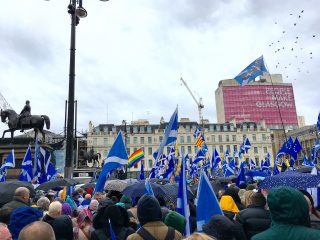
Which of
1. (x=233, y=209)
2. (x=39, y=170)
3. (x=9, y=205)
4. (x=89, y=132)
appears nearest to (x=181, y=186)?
(x=233, y=209)

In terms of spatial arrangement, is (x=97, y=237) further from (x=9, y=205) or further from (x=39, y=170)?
(x=39, y=170)

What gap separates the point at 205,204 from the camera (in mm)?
4508

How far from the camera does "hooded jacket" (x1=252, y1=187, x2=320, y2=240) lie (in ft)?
8.55

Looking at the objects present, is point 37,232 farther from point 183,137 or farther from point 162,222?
point 183,137

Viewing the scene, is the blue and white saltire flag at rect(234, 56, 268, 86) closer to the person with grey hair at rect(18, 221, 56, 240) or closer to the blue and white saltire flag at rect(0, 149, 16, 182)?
the blue and white saltire flag at rect(0, 149, 16, 182)

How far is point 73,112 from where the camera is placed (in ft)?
49.6

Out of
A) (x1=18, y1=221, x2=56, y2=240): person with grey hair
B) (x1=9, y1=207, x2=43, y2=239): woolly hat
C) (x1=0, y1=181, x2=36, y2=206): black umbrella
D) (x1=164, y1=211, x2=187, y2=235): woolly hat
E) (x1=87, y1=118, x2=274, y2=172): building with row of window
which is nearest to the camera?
(x1=18, y1=221, x2=56, y2=240): person with grey hair

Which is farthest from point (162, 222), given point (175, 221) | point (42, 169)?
point (42, 169)

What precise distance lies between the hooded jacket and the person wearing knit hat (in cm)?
115

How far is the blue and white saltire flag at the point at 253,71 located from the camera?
15841mm

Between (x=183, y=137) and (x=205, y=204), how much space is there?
78.2 metres

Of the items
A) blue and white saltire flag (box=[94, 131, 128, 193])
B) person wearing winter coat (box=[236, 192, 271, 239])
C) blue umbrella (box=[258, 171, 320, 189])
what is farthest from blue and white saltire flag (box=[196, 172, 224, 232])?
blue umbrella (box=[258, 171, 320, 189])

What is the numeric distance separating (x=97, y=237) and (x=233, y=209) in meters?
3.02

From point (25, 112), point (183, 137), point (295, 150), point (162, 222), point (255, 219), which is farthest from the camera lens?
point (183, 137)
